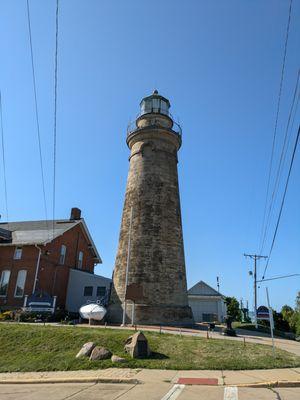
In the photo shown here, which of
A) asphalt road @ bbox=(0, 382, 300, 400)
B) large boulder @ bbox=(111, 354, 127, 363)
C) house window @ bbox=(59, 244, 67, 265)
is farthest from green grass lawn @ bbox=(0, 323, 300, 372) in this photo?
house window @ bbox=(59, 244, 67, 265)

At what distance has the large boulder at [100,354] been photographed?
12.3 meters

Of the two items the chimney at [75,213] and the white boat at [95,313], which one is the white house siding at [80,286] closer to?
the chimney at [75,213]

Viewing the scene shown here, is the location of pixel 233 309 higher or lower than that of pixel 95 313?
higher

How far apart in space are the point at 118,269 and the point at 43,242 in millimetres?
7902

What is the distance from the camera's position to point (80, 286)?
30.7 meters

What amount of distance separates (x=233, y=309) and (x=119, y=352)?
44.6 meters

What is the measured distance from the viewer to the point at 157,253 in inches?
925

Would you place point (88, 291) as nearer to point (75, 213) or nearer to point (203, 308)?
point (75, 213)

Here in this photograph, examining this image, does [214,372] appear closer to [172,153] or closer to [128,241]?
[128,241]

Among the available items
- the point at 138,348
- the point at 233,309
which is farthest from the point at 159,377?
the point at 233,309

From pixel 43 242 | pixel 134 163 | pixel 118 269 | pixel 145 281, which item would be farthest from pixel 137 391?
pixel 43 242

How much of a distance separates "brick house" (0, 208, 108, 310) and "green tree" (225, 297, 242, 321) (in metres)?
28.6

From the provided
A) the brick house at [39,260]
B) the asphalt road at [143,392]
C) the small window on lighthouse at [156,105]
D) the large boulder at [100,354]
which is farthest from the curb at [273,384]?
the small window on lighthouse at [156,105]

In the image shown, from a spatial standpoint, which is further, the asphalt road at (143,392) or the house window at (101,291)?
the house window at (101,291)
